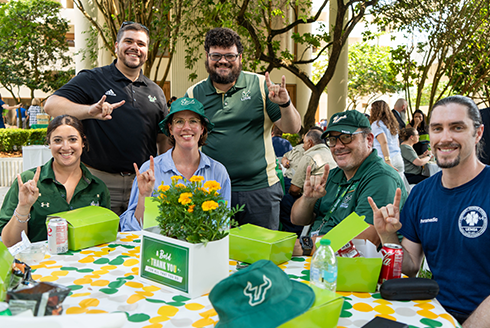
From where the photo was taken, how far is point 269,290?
1098mm

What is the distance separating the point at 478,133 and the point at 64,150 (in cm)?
235

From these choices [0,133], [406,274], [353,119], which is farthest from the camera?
[0,133]

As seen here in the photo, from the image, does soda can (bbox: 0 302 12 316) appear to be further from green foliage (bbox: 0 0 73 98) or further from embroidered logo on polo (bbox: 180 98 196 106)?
green foliage (bbox: 0 0 73 98)

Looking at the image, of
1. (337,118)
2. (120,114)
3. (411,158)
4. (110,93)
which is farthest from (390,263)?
(411,158)

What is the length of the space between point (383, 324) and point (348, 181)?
4.36 feet

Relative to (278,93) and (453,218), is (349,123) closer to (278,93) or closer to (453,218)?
(278,93)

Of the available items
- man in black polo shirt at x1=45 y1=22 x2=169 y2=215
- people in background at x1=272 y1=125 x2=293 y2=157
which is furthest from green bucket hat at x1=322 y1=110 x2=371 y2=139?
people in background at x1=272 y1=125 x2=293 y2=157

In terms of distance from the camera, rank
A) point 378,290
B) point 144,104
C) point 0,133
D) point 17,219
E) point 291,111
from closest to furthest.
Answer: point 378,290 < point 17,219 < point 291,111 < point 144,104 < point 0,133

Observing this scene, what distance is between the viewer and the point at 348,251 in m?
1.62

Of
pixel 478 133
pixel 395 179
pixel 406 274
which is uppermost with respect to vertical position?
pixel 478 133

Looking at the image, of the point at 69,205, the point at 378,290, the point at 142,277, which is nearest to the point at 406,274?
the point at 378,290

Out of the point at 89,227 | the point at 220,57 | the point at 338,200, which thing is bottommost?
the point at 89,227

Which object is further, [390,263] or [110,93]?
[110,93]

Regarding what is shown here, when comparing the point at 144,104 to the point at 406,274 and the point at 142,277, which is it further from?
the point at 406,274
